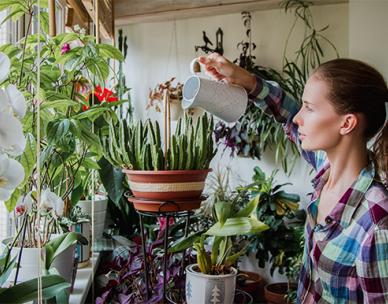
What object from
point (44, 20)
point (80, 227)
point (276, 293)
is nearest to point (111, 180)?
point (80, 227)

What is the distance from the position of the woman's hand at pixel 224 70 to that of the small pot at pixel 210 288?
1.79ft

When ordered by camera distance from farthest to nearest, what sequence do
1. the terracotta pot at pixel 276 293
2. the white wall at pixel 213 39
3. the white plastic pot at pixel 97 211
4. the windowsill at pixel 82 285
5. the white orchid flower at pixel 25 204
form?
1. the white wall at pixel 213 39
2. the terracotta pot at pixel 276 293
3. the white plastic pot at pixel 97 211
4. the windowsill at pixel 82 285
5. the white orchid flower at pixel 25 204

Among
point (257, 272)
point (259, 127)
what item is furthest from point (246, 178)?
point (257, 272)

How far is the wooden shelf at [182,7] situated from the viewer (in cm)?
294

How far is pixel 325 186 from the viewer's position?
104 centimetres

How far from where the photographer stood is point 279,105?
1148mm

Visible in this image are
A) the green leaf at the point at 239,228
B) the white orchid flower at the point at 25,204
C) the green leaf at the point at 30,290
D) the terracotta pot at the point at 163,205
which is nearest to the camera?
the green leaf at the point at 30,290

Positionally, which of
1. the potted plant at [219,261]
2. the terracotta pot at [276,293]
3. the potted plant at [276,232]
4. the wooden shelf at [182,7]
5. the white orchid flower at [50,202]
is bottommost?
the terracotta pot at [276,293]

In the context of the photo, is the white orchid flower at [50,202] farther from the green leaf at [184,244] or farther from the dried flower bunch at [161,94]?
the dried flower bunch at [161,94]

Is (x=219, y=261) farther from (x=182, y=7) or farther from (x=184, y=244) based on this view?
(x=182, y=7)

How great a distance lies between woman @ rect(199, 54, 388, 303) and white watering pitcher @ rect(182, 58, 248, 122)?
0.15 metres

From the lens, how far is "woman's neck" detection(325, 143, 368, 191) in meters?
0.94

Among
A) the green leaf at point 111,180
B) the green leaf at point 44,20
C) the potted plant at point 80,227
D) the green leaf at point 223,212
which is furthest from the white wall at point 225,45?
the green leaf at point 44,20

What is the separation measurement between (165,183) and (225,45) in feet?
7.63
